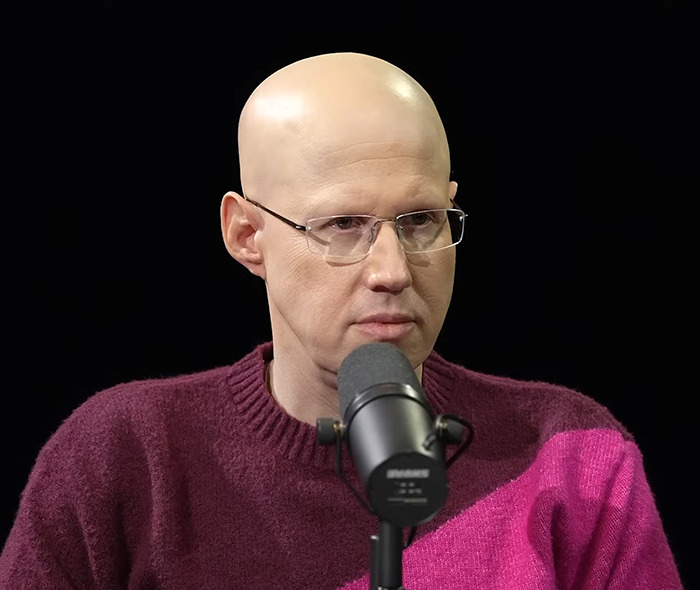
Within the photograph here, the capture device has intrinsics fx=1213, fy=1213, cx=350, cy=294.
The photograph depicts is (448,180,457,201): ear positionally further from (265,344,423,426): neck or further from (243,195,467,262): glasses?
(265,344,423,426): neck

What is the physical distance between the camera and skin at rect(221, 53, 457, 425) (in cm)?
212

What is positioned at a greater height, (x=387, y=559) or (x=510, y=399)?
(x=387, y=559)

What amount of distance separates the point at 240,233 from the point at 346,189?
12.7 inches

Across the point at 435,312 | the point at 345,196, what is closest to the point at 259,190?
the point at 345,196

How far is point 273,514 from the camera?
235cm

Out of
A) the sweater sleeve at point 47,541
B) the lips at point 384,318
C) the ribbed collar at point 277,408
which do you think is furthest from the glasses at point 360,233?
the sweater sleeve at point 47,541

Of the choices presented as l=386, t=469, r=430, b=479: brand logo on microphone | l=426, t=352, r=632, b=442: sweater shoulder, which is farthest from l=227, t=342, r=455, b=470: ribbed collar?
l=386, t=469, r=430, b=479: brand logo on microphone

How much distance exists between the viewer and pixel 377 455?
1430 mm

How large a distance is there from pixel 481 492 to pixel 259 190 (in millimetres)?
743

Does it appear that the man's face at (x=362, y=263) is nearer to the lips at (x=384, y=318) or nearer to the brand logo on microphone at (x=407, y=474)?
the lips at (x=384, y=318)

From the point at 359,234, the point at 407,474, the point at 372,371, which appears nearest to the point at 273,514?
the point at 359,234

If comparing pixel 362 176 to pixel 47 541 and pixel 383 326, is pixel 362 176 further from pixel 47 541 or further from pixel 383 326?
pixel 47 541

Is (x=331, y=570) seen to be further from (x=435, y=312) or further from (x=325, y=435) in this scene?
(x=325, y=435)

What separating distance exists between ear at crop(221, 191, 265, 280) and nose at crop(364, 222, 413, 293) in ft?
0.95
